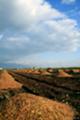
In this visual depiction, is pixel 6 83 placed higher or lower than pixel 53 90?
higher

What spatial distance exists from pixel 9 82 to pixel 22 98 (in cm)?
2092

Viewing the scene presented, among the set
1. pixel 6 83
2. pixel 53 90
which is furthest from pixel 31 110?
pixel 6 83

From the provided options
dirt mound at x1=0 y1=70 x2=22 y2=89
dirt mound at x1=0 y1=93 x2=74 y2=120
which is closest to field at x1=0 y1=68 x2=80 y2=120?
dirt mound at x1=0 y1=70 x2=22 y2=89

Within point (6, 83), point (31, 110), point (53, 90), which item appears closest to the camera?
point (31, 110)

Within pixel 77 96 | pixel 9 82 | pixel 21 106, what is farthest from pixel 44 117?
pixel 9 82

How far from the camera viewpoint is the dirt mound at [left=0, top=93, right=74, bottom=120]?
46.9 feet

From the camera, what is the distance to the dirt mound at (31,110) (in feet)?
46.9

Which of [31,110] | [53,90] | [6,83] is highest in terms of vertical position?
[6,83]

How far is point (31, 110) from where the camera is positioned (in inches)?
575

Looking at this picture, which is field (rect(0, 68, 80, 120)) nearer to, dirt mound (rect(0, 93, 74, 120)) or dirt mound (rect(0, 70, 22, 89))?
dirt mound (rect(0, 70, 22, 89))

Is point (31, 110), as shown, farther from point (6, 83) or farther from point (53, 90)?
point (6, 83)

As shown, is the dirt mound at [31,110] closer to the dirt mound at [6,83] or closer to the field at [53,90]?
the field at [53,90]

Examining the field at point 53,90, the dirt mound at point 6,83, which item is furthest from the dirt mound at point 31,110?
the dirt mound at point 6,83

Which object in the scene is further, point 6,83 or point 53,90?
point 6,83
